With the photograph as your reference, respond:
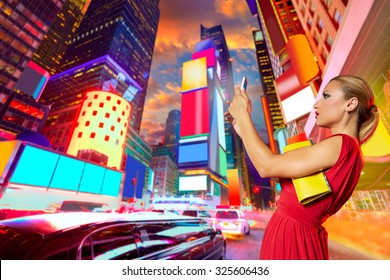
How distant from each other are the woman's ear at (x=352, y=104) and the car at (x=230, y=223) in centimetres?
967

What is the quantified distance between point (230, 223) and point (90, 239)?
9062mm

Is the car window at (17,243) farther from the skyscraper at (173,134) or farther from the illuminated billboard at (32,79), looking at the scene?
the skyscraper at (173,134)

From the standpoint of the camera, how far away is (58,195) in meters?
18.9

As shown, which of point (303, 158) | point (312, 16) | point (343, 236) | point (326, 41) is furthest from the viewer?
point (312, 16)

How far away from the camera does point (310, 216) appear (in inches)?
34.5

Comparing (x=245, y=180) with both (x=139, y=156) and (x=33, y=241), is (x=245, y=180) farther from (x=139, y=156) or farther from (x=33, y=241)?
(x=33, y=241)

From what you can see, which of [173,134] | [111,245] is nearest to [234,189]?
[111,245]

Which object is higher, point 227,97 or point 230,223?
point 227,97

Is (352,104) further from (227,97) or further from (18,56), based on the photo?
(227,97)

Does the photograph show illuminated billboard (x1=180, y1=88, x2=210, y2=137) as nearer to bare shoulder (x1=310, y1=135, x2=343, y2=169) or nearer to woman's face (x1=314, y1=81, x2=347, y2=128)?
woman's face (x1=314, y1=81, x2=347, y2=128)

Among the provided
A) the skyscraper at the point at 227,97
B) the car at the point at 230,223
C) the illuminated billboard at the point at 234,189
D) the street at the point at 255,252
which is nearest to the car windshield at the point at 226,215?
the car at the point at 230,223

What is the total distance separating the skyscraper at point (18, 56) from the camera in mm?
28688

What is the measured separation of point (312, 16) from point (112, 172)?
98.2 feet
